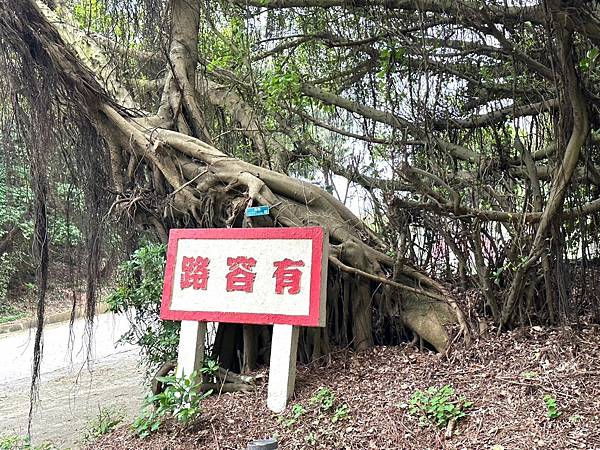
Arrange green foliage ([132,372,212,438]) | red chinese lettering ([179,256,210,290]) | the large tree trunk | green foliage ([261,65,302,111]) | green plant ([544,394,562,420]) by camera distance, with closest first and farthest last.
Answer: green plant ([544,394,562,420]), green foliage ([132,372,212,438]), red chinese lettering ([179,256,210,290]), the large tree trunk, green foliage ([261,65,302,111])

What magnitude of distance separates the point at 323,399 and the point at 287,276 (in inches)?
28.0

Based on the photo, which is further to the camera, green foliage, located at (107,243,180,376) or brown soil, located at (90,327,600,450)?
green foliage, located at (107,243,180,376)

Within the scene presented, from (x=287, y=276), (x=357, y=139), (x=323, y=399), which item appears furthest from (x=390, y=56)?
(x=323, y=399)

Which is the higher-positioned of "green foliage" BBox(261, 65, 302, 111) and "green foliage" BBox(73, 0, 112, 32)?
"green foliage" BBox(73, 0, 112, 32)

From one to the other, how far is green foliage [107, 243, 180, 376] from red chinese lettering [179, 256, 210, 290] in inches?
15.2

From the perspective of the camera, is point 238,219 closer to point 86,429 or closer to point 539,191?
point 539,191

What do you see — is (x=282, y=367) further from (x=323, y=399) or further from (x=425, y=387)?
(x=425, y=387)

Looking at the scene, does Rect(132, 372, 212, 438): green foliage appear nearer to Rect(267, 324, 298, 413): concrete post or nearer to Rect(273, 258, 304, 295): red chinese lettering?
Rect(267, 324, 298, 413): concrete post

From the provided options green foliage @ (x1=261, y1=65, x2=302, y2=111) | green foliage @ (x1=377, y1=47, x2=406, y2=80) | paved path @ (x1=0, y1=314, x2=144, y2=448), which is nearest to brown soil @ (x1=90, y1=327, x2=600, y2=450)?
paved path @ (x1=0, y1=314, x2=144, y2=448)

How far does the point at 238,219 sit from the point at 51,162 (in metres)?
1.64

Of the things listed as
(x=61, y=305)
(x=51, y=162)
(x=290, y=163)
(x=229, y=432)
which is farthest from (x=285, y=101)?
(x=61, y=305)

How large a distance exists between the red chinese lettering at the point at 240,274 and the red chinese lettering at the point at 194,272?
18 cm

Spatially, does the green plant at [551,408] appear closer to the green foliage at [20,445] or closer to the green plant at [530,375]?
the green plant at [530,375]

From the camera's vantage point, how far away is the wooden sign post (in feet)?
10.9
